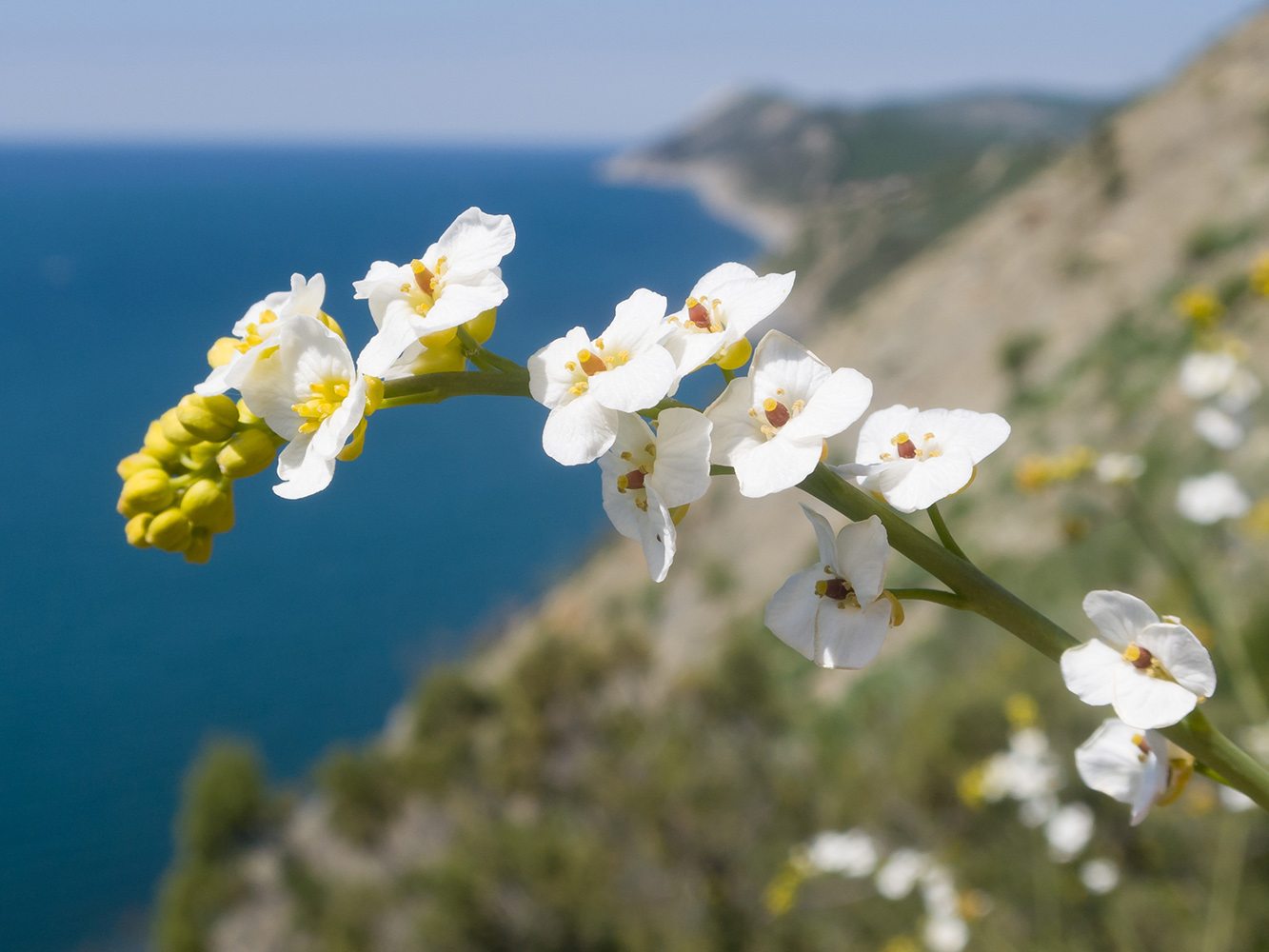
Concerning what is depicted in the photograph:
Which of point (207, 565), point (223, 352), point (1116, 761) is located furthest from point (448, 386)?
point (207, 565)

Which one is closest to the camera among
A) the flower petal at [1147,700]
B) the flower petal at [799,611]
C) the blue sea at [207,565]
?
the flower petal at [1147,700]

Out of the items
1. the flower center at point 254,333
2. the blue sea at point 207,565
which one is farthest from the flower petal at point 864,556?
the blue sea at point 207,565

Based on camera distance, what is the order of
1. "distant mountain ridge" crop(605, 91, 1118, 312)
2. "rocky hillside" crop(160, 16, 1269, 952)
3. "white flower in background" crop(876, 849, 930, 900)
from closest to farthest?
"white flower in background" crop(876, 849, 930, 900) → "rocky hillside" crop(160, 16, 1269, 952) → "distant mountain ridge" crop(605, 91, 1118, 312)

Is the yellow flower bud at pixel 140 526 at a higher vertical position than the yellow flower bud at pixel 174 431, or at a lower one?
lower

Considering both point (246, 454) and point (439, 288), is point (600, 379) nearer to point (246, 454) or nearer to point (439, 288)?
point (439, 288)

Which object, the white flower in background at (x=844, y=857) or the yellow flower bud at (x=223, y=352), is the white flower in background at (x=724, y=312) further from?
the white flower in background at (x=844, y=857)

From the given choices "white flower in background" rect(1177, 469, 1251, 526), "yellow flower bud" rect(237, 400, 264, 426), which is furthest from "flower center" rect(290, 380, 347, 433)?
"white flower in background" rect(1177, 469, 1251, 526)

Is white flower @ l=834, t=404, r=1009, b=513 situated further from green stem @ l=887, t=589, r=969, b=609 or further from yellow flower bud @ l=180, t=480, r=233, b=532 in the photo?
yellow flower bud @ l=180, t=480, r=233, b=532
